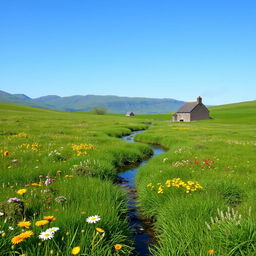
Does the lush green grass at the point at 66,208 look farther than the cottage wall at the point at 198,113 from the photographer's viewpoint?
No

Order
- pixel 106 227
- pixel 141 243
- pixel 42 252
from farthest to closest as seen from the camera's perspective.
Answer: pixel 141 243, pixel 106 227, pixel 42 252

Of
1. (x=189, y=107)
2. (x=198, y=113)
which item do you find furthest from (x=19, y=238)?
(x=198, y=113)

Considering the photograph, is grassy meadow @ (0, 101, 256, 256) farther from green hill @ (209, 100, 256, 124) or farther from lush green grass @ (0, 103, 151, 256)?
green hill @ (209, 100, 256, 124)

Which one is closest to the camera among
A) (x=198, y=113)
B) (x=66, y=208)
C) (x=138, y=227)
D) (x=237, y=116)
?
(x=66, y=208)

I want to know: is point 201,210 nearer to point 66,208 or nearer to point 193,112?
point 66,208

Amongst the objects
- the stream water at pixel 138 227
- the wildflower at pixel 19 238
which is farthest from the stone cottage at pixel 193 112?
the wildflower at pixel 19 238

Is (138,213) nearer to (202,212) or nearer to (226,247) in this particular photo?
(202,212)

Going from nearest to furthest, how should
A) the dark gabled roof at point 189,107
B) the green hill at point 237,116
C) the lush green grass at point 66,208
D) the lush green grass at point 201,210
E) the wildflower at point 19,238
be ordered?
the wildflower at point 19,238 < the lush green grass at point 66,208 < the lush green grass at point 201,210 < the green hill at point 237,116 < the dark gabled roof at point 189,107

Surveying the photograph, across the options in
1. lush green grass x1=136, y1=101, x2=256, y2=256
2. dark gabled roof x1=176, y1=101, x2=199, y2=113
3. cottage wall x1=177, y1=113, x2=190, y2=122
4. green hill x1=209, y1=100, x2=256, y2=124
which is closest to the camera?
lush green grass x1=136, y1=101, x2=256, y2=256

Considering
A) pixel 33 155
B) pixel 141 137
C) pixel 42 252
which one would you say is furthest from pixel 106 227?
pixel 141 137

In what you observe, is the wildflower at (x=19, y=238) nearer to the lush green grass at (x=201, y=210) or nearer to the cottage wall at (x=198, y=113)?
the lush green grass at (x=201, y=210)

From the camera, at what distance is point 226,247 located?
3867mm

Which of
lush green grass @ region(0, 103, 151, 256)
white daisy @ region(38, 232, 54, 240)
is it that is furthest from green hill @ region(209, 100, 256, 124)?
white daisy @ region(38, 232, 54, 240)

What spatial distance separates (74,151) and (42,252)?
11.4 meters
